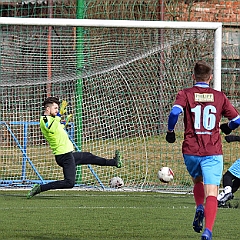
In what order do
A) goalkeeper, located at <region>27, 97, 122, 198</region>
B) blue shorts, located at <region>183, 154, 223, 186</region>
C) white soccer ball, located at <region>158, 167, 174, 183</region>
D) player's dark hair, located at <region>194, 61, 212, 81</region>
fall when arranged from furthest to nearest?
white soccer ball, located at <region>158, 167, 174, 183</region> < goalkeeper, located at <region>27, 97, 122, 198</region> < player's dark hair, located at <region>194, 61, 212, 81</region> < blue shorts, located at <region>183, 154, 223, 186</region>

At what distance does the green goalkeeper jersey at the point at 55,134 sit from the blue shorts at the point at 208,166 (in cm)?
392

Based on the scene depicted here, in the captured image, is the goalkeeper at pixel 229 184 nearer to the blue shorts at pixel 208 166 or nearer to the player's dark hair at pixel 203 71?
the blue shorts at pixel 208 166

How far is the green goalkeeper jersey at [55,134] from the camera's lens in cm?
1088

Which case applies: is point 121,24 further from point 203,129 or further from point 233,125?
point 203,129

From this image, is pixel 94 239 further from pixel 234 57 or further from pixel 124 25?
pixel 234 57

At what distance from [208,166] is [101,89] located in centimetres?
650

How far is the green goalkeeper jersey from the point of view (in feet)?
35.7

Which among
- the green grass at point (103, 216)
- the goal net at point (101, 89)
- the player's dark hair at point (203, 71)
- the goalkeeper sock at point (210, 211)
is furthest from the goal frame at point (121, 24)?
the goalkeeper sock at point (210, 211)

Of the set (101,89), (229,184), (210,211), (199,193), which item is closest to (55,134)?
(229,184)

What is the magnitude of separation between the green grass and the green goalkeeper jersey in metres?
0.77

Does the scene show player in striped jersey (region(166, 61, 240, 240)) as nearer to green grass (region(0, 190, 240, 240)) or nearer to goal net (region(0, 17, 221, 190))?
green grass (region(0, 190, 240, 240))

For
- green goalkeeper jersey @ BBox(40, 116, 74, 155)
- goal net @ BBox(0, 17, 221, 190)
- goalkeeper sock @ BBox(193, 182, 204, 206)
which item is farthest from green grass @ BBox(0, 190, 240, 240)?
goal net @ BBox(0, 17, 221, 190)

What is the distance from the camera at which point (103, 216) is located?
369 inches

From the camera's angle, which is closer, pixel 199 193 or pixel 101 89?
pixel 199 193
